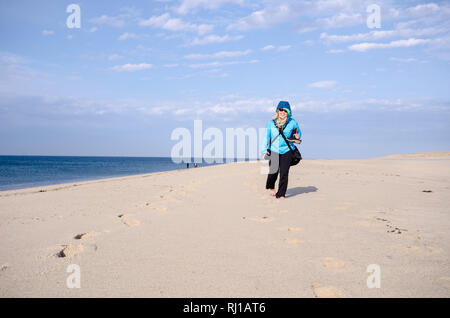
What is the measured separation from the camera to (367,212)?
4.91m

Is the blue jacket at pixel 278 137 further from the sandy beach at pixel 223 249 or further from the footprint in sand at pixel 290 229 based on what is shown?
the footprint in sand at pixel 290 229

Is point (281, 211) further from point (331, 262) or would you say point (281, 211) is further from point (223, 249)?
point (331, 262)

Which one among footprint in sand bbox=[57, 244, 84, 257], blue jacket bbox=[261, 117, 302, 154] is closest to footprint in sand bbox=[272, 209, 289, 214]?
blue jacket bbox=[261, 117, 302, 154]

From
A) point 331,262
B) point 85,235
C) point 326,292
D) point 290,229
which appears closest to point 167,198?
point 85,235

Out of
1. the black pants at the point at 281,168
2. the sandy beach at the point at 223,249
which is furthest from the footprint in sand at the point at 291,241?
the black pants at the point at 281,168

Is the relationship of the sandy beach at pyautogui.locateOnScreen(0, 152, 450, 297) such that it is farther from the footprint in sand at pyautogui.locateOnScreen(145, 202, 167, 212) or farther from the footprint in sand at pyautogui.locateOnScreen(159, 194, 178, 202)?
the footprint in sand at pyautogui.locateOnScreen(159, 194, 178, 202)

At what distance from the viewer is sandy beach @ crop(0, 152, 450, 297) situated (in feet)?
7.24

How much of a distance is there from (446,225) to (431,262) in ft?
6.02

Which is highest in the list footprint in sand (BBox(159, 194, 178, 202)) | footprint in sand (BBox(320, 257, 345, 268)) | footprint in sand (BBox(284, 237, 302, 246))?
footprint in sand (BBox(159, 194, 178, 202))

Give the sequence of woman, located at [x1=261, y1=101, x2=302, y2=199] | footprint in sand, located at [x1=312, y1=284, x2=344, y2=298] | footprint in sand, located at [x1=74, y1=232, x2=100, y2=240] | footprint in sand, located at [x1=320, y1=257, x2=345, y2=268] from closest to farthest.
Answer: footprint in sand, located at [x1=312, y1=284, x2=344, y2=298], footprint in sand, located at [x1=320, y1=257, x2=345, y2=268], footprint in sand, located at [x1=74, y1=232, x2=100, y2=240], woman, located at [x1=261, y1=101, x2=302, y2=199]

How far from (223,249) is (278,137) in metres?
4.16

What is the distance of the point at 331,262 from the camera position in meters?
2.69

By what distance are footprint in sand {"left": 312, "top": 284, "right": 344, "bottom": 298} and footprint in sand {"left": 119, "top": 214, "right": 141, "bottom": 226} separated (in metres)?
2.69
